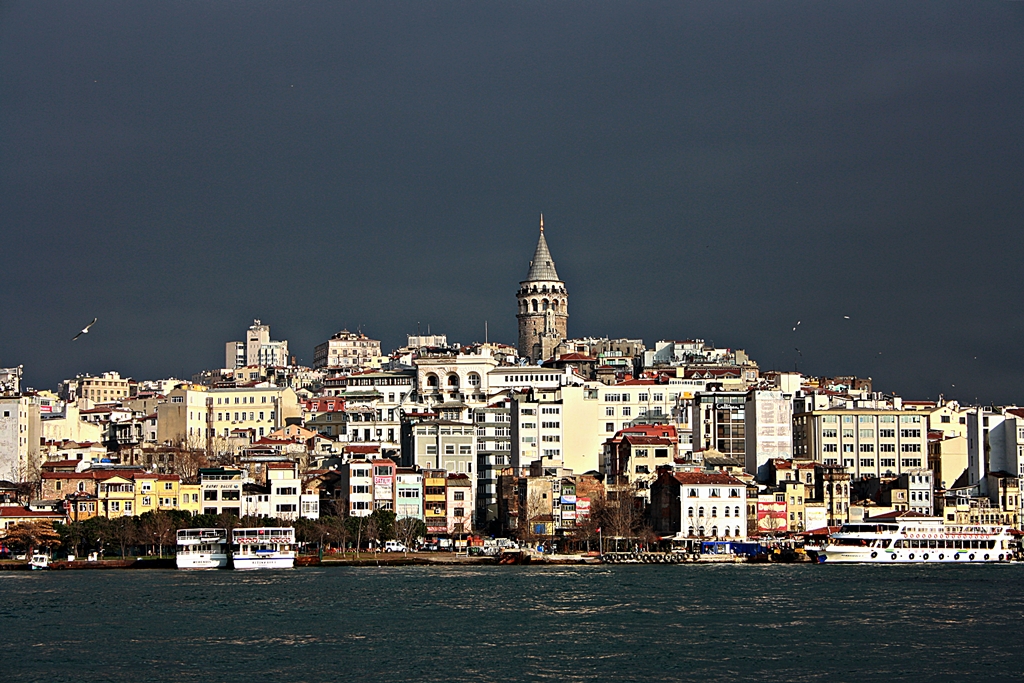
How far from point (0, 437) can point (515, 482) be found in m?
22.1

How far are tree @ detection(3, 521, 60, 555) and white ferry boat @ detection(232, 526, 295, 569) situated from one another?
6009 mm

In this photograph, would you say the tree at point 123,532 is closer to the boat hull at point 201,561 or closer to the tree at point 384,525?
the boat hull at point 201,561

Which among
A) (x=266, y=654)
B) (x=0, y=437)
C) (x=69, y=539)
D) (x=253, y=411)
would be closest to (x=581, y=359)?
(x=253, y=411)

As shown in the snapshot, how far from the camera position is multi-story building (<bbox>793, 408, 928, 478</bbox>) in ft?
230

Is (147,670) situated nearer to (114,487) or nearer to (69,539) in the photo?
(69,539)

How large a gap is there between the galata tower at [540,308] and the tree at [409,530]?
127 ft

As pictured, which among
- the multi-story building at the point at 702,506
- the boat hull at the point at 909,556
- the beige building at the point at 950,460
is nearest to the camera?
the boat hull at the point at 909,556

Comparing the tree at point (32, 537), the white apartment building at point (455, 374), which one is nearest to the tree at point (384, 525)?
the tree at point (32, 537)

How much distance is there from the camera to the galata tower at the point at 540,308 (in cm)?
9788

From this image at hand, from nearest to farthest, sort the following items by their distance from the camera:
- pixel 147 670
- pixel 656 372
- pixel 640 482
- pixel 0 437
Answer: pixel 147 670 < pixel 640 482 < pixel 0 437 < pixel 656 372

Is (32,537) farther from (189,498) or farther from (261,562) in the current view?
(261,562)

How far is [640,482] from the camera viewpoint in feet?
209

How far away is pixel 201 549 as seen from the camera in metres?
53.9

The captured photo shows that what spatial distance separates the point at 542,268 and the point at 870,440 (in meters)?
31.8
